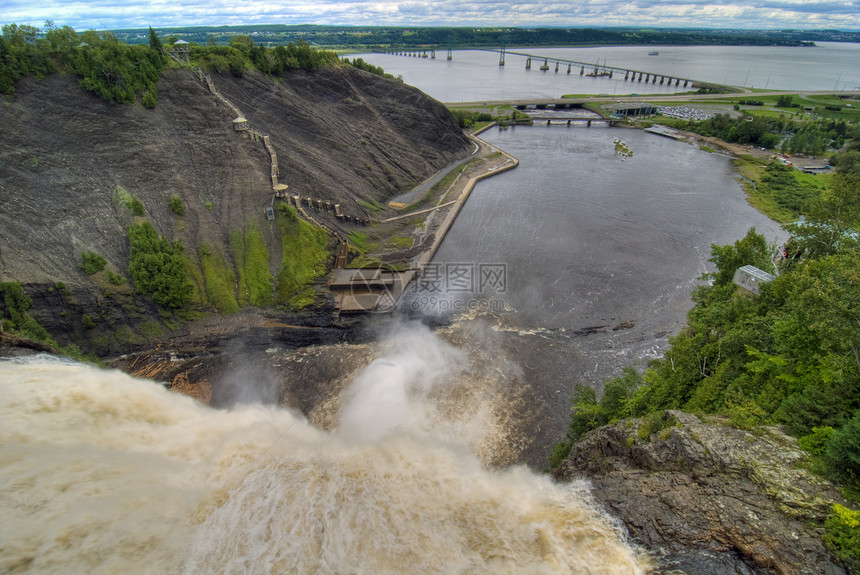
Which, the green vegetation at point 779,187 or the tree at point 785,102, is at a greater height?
the tree at point 785,102

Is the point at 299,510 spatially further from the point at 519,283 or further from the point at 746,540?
the point at 519,283

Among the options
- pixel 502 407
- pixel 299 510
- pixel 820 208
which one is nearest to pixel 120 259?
pixel 299 510

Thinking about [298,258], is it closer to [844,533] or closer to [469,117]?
[844,533]

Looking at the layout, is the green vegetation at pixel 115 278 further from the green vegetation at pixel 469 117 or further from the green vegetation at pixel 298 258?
the green vegetation at pixel 469 117

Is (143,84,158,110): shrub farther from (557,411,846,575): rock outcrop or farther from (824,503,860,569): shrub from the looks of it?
(824,503,860,569): shrub

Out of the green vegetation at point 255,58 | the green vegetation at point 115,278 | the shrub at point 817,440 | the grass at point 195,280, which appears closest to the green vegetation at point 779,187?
the shrub at point 817,440

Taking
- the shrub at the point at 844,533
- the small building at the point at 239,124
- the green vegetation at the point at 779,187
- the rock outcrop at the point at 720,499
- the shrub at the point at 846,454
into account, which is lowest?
the green vegetation at the point at 779,187
